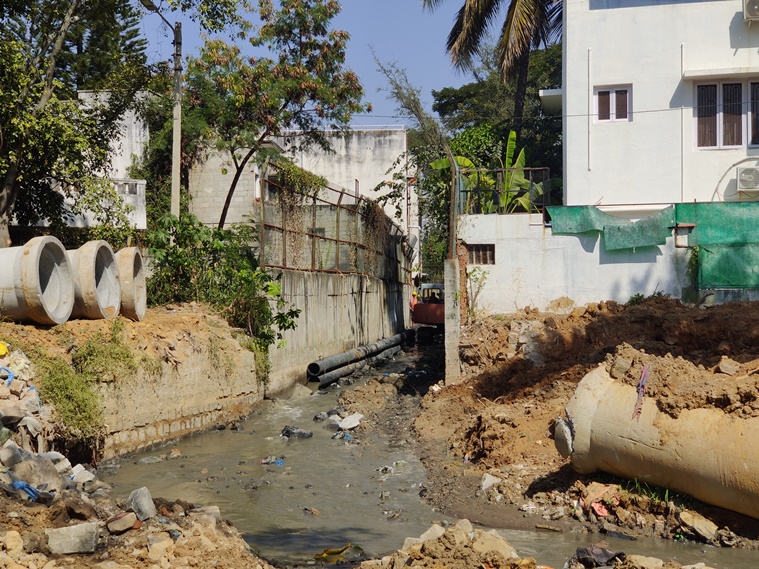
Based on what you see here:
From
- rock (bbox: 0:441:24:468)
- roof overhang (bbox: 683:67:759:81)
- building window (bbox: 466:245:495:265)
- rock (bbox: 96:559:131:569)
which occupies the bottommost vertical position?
rock (bbox: 96:559:131:569)

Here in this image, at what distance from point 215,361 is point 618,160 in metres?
9.32

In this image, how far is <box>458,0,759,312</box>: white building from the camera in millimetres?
16078

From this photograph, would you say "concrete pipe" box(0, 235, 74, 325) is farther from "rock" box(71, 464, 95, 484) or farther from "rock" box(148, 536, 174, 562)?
"rock" box(148, 536, 174, 562)

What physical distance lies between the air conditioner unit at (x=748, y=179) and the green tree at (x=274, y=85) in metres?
10.4

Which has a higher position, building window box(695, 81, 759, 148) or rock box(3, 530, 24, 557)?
building window box(695, 81, 759, 148)

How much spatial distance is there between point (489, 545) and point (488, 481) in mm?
3938

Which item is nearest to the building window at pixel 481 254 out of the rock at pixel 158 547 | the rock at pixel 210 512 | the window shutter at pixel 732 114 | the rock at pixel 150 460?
the window shutter at pixel 732 114

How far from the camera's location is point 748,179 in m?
16.8

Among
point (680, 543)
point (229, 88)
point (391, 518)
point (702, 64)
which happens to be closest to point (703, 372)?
point (680, 543)

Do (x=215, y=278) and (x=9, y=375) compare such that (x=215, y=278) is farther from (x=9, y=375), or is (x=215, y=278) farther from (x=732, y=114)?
(x=732, y=114)

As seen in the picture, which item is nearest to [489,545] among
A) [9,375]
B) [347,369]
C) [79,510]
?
[79,510]

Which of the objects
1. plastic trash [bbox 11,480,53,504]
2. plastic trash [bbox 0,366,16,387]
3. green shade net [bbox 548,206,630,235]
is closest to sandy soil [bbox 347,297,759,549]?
green shade net [bbox 548,206,630,235]

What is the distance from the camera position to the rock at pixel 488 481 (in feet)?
34.8

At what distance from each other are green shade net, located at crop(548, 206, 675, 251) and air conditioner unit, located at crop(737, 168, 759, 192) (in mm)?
1939
